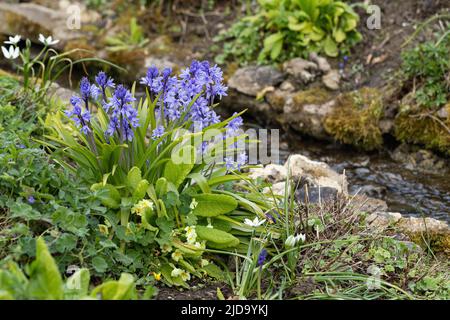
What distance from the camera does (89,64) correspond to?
7926mm

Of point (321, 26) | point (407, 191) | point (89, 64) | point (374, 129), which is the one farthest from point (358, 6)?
point (89, 64)

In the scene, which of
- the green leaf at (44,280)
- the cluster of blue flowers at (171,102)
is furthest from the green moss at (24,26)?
the green leaf at (44,280)

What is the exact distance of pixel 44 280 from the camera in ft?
8.35

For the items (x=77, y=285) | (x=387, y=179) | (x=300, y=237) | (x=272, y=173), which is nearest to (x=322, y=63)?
(x=387, y=179)

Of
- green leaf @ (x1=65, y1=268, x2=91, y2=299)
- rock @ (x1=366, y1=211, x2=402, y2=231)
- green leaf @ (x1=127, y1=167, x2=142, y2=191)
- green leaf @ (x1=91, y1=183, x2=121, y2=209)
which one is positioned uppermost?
green leaf @ (x1=127, y1=167, x2=142, y2=191)

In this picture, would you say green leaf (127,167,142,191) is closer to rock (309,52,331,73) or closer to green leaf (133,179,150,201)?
green leaf (133,179,150,201)

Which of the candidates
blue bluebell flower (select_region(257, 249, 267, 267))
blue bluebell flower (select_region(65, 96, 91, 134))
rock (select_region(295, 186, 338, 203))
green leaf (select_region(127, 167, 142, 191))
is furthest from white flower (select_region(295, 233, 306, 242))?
rock (select_region(295, 186, 338, 203))

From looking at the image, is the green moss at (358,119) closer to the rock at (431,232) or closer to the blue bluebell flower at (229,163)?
the rock at (431,232)

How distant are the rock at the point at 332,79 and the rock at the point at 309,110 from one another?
86mm

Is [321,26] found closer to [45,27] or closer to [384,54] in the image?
[384,54]

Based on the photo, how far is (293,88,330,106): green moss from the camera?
21.7ft

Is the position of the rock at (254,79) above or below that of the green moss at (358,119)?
above

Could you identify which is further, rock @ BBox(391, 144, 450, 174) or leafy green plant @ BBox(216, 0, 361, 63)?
leafy green plant @ BBox(216, 0, 361, 63)

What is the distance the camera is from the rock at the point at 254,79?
6949 millimetres
